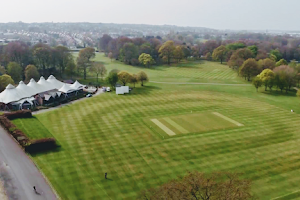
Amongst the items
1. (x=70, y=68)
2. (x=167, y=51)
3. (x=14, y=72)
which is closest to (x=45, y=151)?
(x=14, y=72)

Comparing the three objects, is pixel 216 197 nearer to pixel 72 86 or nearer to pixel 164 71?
pixel 72 86

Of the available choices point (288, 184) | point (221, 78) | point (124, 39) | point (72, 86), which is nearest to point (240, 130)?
point (288, 184)

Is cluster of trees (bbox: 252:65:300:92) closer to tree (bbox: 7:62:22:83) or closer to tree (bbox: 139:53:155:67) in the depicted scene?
tree (bbox: 139:53:155:67)

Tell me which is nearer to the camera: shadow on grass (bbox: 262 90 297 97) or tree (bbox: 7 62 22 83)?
shadow on grass (bbox: 262 90 297 97)

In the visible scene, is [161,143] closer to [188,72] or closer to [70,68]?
[70,68]

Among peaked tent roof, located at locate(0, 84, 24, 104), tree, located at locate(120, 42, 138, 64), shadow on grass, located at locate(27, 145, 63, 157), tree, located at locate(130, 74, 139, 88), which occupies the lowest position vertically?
shadow on grass, located at locate(27, 145, 63, 157)

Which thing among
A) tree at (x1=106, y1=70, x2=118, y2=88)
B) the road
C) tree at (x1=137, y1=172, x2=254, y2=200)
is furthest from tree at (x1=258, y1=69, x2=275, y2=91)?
the road

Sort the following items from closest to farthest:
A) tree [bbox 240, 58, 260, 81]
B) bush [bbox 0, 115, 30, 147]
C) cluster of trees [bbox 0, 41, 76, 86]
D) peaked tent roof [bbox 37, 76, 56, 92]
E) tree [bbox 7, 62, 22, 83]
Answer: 1. bush [bbox 0, 115, 30, 147]
2. peaked tent roof [bbox 37, 76, 56, 92]
3. tree [bbox 7, 62, 22, 83]
4. tree [bbox 240, 58, 260, 81]
5. cluster of trees [bbox 0, 41, 76, 86]
